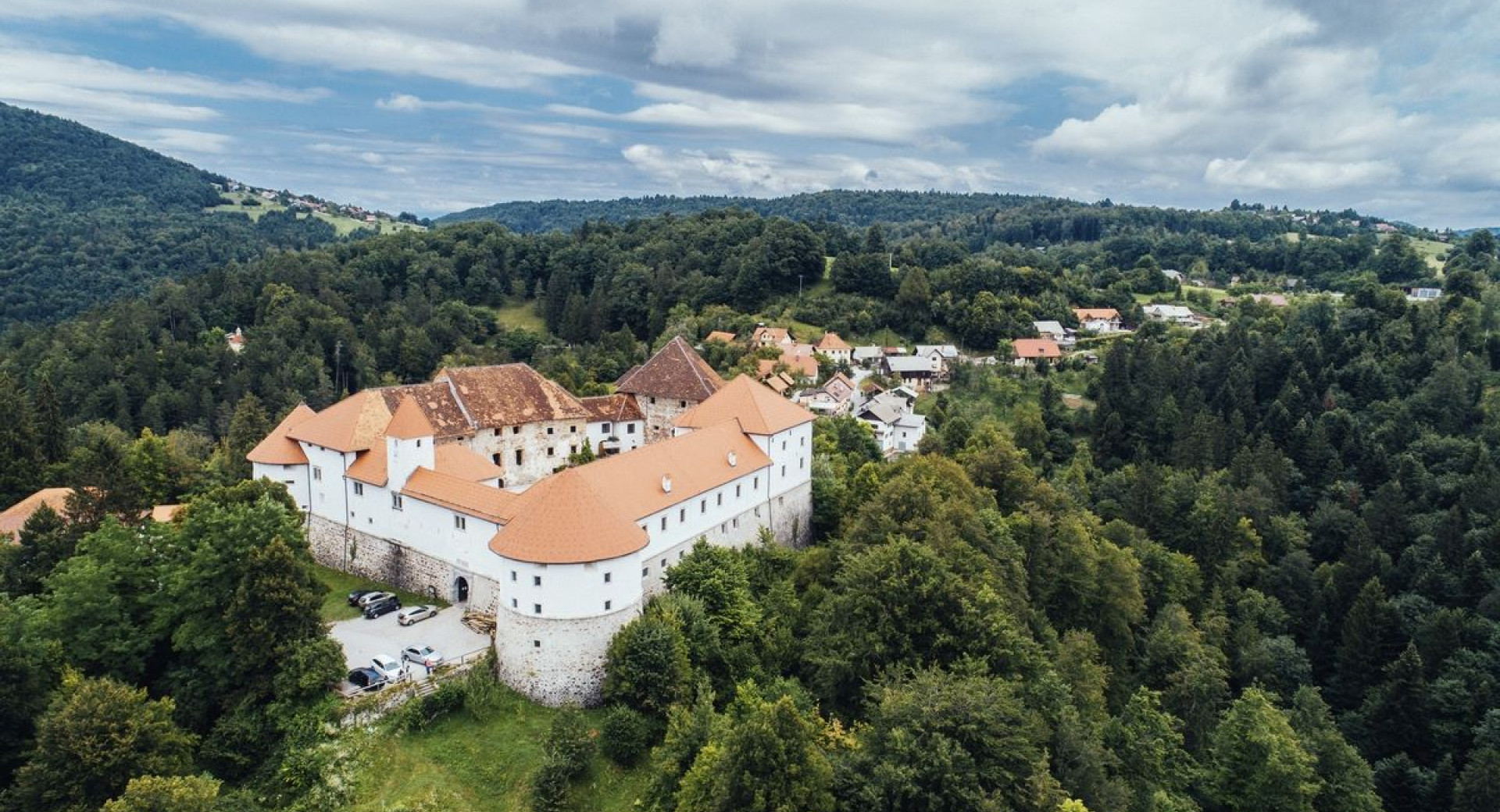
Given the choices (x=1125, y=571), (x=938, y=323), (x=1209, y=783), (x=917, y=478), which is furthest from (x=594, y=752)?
(x=938, y=323)

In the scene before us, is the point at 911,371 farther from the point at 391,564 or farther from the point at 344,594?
the point at 344,594

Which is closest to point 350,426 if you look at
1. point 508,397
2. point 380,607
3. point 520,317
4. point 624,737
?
point 508,397

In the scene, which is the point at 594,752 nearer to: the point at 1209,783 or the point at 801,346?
the point at 1209,783

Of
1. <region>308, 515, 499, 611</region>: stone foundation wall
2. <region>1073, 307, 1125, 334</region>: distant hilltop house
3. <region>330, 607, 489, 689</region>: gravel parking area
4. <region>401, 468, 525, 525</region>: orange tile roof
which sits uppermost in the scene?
<region>1073, 307, 1125, 334</region>: distant hilltop house

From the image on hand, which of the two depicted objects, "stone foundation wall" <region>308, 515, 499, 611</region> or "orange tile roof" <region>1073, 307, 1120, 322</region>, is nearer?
"stone foundation wall" <region>308, 515, 499, 611</region>

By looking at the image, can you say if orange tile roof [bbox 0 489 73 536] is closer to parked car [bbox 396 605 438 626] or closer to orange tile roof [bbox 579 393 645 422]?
parked car [bbox 396 605 438 626]

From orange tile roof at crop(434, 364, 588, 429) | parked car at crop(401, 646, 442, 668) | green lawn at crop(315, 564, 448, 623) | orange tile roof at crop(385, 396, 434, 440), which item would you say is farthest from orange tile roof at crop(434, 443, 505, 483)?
parked car at crop(401, 646, 442, 668)
